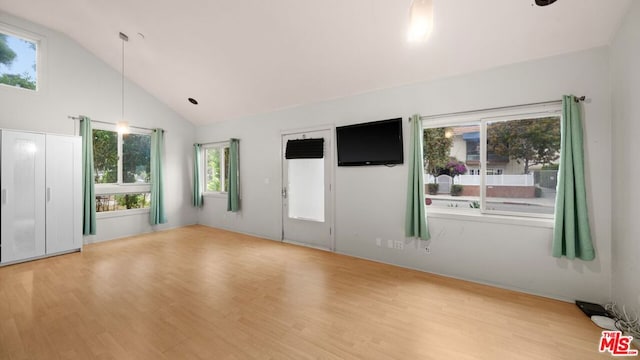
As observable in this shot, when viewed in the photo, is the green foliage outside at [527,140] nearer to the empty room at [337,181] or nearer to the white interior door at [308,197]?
the empty room at [337,181]

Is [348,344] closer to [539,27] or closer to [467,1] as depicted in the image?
[467,1]

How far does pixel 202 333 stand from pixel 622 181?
395 cm

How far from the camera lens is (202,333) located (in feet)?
7.03

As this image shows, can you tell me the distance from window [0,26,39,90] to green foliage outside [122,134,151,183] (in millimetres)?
1572

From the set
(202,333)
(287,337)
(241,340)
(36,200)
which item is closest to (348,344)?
(287,337)

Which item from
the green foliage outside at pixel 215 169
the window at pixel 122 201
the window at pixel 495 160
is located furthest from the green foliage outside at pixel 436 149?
the window at pixel 122 201

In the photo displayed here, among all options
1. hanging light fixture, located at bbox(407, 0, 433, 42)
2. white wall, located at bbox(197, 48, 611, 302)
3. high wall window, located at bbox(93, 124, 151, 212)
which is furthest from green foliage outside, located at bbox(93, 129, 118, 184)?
hanging light fixture, located at bbox(407, 0, 433, 42)

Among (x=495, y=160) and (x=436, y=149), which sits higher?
(x=436, y=149)

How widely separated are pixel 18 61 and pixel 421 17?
250 inches

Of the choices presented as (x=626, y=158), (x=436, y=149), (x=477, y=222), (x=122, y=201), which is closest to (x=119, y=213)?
(x=122, y=201)

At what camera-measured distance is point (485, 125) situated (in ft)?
10.4

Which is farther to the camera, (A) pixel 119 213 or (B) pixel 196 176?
(B) pixel 196 176

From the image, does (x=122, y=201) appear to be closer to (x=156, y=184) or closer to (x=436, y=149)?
(x=156, y=184)

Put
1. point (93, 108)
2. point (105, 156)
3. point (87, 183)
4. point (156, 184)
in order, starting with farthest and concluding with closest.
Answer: point (156, 184), point (105, 156), point (93, 108), point (87, 183)
